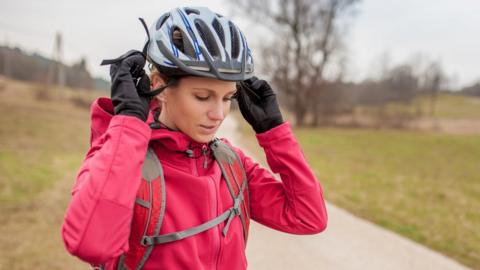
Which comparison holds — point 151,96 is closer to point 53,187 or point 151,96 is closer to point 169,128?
point 169,128

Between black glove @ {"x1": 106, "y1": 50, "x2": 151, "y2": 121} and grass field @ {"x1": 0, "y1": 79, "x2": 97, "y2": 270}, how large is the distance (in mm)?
2962

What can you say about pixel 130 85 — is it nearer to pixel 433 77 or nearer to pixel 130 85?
pixel 130 85

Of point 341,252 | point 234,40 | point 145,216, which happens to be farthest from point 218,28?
point 341,252

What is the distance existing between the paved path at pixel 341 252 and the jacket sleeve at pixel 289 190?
7.49 feet

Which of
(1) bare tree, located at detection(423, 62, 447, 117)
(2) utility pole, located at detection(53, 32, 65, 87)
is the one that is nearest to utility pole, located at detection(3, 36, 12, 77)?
(2) utility pole, located at detection(53, 32, 65, 87)

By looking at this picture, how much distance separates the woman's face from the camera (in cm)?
154

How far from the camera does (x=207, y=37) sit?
1.61 m

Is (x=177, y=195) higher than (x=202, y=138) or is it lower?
lower

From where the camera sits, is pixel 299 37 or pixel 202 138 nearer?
Result: pixel 202 138

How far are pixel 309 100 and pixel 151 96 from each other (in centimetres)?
2786

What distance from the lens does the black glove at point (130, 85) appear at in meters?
1.47

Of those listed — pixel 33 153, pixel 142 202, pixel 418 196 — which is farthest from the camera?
pixel 33 153

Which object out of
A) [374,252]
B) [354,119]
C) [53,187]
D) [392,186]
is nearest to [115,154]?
[374,252]

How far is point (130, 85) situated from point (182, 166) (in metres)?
0.37
